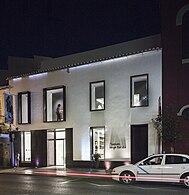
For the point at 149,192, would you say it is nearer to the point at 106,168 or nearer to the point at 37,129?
the point at 106,168

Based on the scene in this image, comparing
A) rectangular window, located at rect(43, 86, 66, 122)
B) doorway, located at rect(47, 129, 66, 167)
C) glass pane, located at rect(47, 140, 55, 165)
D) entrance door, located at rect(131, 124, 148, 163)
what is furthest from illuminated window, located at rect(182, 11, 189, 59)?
glass pane, located at rect(47, 140, 55, 165)

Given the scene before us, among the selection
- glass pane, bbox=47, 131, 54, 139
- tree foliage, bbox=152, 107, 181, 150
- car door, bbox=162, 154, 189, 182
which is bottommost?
car door, bbox=162, 154, 189, 182

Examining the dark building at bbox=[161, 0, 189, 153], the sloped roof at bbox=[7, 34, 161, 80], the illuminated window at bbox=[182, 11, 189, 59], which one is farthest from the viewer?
the sloped roof at bbox=[7, 34, 161, 80]

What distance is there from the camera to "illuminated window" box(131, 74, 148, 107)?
935 inches

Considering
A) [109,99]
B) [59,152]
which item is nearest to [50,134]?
[59,152]

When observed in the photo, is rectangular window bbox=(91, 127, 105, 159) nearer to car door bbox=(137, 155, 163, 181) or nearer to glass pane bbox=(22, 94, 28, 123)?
glass pane bbox=(22, 94, 28, 123)

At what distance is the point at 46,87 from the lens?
29.1 m

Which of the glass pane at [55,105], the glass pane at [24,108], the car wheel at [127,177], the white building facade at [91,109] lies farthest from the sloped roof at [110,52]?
the car wheel at [127,177]

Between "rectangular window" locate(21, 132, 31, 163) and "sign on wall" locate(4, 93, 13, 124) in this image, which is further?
"rectangular window" locate(21, 132, 31, 163)

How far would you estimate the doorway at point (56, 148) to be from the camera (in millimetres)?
28353

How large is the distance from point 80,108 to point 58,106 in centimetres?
233

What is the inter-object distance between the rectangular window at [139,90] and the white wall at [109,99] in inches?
12.0

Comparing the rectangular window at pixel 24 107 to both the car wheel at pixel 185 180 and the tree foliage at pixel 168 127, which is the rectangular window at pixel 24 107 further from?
the car wheel at pixel 185 180

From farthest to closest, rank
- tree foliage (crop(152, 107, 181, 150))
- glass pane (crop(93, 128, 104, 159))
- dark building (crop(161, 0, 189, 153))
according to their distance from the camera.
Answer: glass pane (crop(93, 128, 104, 159)), dark building (crop(161, 0, 189, 153)), tree foliage (crop(152, 107, 181, 150))
